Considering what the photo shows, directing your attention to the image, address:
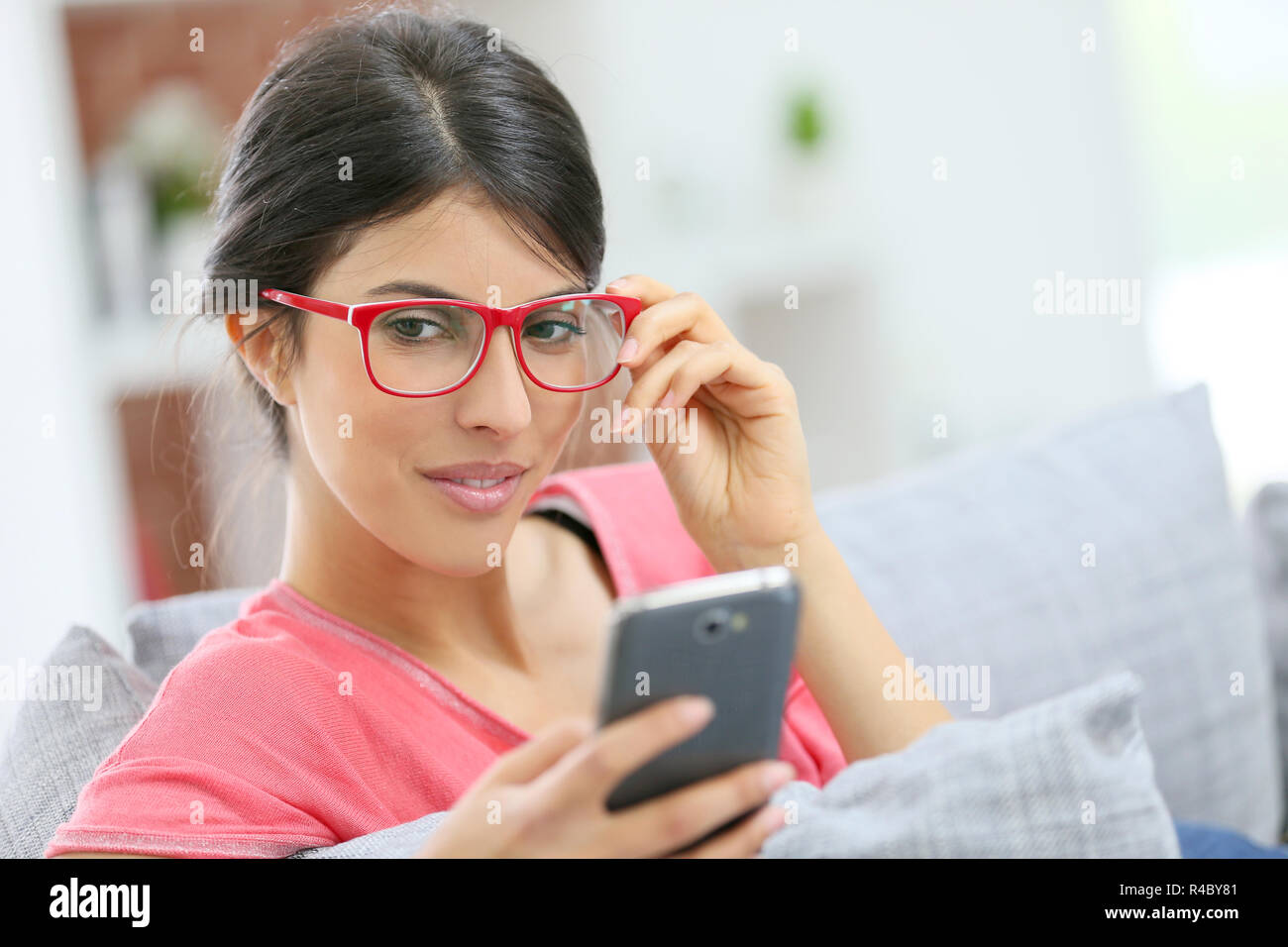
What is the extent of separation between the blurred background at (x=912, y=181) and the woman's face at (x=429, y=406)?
183 cm

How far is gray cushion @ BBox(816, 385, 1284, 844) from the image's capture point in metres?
1.41

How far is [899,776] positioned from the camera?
26.5 inches

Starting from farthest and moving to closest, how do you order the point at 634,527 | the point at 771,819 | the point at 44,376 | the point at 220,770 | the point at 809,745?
the point at 44,376 → the point at 634,527 → the point at 809,745 → the point at 220,770 → the point at 771,819

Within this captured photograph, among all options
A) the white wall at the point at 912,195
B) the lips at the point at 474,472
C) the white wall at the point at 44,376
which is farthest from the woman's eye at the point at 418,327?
the white wall at the point at 912,195

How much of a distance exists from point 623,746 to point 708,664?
0.06m

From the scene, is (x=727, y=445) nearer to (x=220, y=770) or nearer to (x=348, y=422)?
(x=348, y=422)

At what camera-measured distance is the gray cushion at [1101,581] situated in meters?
1.41

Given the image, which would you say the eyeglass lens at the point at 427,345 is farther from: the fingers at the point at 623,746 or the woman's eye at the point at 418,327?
the fingers at the point at 623,746

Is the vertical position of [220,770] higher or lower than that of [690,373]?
lower

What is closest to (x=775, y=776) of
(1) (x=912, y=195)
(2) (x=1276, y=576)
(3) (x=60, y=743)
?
(3) (x=60, y=743)

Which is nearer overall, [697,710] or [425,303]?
[697,710]

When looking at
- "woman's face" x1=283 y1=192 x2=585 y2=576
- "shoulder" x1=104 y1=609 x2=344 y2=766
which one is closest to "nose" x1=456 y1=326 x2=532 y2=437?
A: "woman's face" x1=283 y1=192 x2=585 y2=576

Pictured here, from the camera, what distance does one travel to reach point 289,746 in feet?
2.91

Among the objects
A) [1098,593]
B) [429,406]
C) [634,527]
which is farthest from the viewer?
[1098,593]
